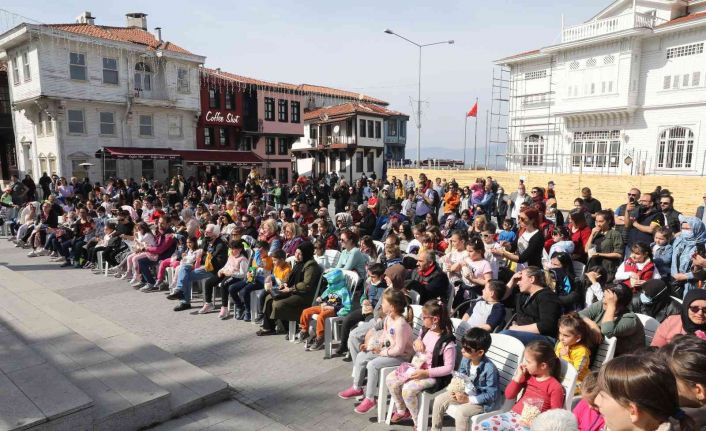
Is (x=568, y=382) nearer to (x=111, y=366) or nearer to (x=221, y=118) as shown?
(x=111, y=366)

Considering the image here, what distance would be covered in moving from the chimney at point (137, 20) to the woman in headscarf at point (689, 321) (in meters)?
35.2

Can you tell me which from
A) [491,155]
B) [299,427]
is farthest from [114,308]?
[491,155]

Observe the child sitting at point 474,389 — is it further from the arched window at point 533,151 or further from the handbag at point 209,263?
the arched window at point 533,151

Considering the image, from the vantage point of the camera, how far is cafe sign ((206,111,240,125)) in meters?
32.0

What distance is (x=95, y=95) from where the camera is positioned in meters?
25.2

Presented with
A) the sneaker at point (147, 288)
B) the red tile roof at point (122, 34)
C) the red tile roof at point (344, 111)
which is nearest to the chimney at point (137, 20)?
the red tile roof at point (122, 34)

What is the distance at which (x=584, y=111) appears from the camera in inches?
1090

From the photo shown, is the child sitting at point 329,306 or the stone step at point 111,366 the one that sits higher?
the child sitting at point 329,306

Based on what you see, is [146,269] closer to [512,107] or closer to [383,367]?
[383,367]

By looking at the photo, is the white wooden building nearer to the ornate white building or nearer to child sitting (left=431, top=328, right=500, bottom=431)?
the ornate white building

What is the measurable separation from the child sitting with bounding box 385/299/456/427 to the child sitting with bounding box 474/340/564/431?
759 millimetres

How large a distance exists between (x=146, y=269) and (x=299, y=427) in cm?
618

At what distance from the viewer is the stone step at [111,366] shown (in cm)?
442

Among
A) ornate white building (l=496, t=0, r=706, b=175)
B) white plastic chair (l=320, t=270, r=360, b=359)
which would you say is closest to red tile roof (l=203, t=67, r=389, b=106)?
ornate white building (l=496, t=0, r=706, b=175)
